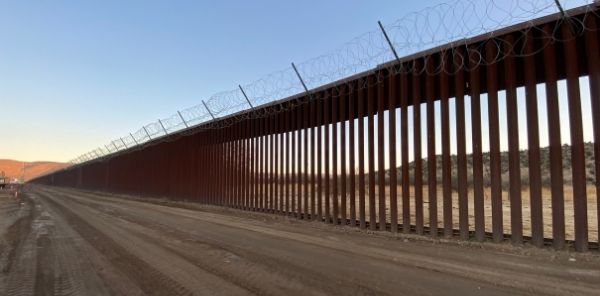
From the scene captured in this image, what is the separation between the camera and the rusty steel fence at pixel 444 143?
9.24m

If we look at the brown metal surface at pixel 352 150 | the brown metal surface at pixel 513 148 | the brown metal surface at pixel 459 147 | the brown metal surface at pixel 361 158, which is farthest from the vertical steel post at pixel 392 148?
the brown metal surface at pixel 513 148

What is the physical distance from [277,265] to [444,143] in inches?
203

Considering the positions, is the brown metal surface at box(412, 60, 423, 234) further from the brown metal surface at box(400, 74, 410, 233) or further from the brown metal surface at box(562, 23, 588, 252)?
the brown metal surface at box(562, 23, 588, 252)

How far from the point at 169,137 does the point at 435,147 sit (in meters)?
22.2

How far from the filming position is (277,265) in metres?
7.87

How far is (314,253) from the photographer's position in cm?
902

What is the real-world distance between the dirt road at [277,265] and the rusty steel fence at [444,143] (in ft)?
3.26

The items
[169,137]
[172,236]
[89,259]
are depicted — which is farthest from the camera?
[169,137]

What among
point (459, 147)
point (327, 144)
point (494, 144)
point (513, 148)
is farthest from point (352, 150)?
point (513, 148)

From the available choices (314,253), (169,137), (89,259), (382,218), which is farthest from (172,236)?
(169,137)

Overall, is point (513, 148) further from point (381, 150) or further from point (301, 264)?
point (301, 264)

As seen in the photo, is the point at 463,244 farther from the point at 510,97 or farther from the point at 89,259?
the point at 89,259

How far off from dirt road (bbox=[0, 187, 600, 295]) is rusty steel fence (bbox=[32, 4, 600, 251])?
0.99m

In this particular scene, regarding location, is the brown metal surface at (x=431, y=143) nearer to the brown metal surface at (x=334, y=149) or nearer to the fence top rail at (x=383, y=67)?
the fence top rail at (x=383, y=67)
